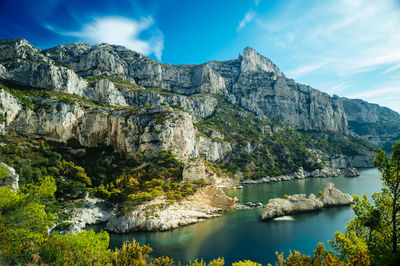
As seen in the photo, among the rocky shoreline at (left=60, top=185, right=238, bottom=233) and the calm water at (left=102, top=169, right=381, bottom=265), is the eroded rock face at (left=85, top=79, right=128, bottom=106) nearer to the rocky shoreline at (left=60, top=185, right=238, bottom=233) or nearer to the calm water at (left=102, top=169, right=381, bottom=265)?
the rocky shoreline at (left=60, top=185, right=238, bottom=233)

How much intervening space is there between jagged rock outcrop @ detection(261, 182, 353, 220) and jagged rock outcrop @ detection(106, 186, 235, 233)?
10.9 m

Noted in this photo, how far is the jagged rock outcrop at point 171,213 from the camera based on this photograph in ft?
129

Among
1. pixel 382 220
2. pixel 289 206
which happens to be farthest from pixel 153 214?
Result: pixel 382 220

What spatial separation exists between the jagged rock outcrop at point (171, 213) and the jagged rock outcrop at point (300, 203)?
10895 mm

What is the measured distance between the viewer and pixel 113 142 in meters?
67.8

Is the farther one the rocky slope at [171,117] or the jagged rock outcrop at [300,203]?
the rocky slope at [171,117]

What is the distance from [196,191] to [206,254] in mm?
24838

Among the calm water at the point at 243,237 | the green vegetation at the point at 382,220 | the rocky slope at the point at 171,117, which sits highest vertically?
the rocky slope at the point at 171,117

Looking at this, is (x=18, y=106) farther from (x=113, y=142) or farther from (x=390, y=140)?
(x=390, y=140)

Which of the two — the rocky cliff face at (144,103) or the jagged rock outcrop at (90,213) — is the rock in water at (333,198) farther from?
the jagged rock outcrop at (90,213)

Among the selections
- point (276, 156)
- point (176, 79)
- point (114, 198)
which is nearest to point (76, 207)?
point (114, 198)

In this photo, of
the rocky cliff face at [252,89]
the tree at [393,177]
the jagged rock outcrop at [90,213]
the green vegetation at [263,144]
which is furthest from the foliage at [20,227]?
the rocky cliff face at [252,89]

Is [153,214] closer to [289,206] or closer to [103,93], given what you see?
[289,206]

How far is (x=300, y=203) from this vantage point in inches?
1870
